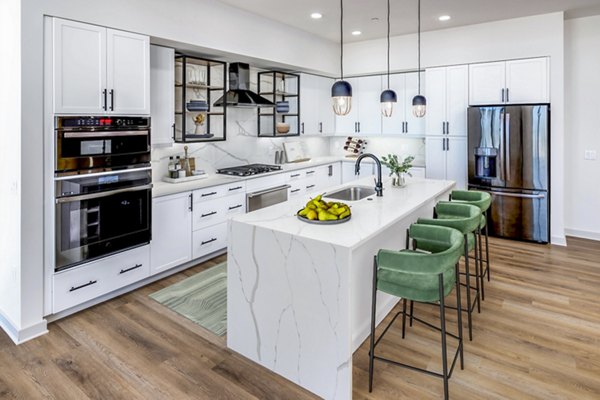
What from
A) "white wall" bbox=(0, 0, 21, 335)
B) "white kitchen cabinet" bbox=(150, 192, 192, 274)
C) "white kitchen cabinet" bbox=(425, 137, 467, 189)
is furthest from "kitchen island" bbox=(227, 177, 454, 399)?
"white kitchen cabinet" bbox=(425, 137, 467, 189)

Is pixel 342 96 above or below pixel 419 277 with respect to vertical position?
above

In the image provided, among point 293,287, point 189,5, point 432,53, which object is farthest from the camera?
point 432,53

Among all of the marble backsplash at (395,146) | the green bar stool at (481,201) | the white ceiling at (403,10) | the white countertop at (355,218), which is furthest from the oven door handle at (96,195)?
the marble backsplash at (395,146)

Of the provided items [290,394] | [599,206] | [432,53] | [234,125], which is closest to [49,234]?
[290,394]

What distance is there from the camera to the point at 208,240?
4641 mm

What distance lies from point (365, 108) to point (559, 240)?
11.9 feet

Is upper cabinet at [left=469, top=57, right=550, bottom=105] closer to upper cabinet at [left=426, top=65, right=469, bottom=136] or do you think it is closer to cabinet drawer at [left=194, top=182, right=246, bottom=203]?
upper cabinet at [left=426, top=65, right=469, bottom=136]

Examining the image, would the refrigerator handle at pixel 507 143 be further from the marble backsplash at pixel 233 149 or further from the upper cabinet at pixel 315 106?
the marble backsplash at pixel 233 149

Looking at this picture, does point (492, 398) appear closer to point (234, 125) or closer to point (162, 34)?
point (162, 34)

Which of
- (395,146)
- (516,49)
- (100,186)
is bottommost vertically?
(100,186)

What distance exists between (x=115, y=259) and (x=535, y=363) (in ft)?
11.4

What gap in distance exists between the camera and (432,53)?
19.7 feet

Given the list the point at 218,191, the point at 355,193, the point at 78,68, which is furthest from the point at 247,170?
the point at 78,68

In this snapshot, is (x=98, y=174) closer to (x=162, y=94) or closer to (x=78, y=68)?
(x=78, y=68)
